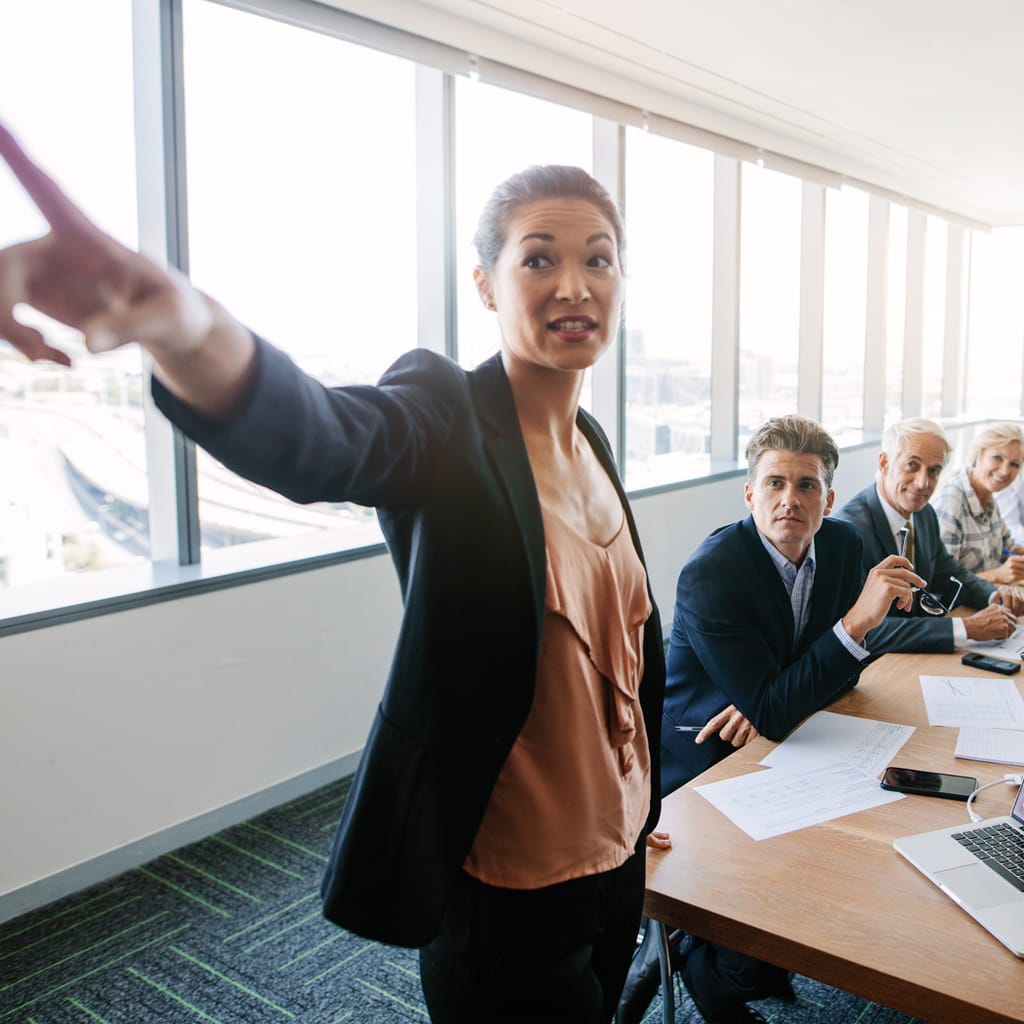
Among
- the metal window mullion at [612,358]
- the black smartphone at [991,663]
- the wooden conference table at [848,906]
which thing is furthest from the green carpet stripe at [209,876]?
the metal window mullion at [612,358]

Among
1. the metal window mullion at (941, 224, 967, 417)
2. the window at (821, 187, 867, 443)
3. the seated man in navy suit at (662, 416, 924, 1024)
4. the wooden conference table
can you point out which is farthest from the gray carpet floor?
the metal window mullion at (941, 224, 967, 417)

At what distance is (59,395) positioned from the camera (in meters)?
2.59

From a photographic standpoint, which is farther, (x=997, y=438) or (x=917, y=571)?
(x=997, y=438)

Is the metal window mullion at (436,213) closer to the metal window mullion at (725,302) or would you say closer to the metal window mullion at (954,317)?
the metal window mullion at (725,302)

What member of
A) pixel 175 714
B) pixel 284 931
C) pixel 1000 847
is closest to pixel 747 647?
pixel 1000 847

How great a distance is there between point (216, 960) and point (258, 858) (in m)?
0.48

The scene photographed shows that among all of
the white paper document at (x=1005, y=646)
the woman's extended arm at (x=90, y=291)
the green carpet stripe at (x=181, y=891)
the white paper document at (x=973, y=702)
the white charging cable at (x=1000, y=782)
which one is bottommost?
the green carpet stripe at (x=181, y=891)

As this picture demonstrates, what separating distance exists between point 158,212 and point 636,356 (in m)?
2.92

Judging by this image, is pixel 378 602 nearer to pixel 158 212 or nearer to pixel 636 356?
pixel 158 212

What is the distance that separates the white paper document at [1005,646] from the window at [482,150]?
202cm

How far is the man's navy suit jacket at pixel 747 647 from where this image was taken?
178 centimetres

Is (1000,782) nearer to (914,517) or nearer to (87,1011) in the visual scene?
(914,517)

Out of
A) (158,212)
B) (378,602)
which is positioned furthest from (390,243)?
(378,602)

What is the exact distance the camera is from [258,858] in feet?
8.70
